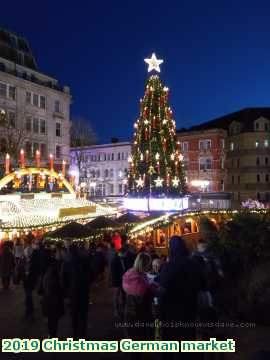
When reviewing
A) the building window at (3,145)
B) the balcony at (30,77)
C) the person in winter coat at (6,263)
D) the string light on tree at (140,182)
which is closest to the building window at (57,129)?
the balcony at (30,77)

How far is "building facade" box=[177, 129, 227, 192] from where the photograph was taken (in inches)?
2474

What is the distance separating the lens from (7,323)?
33.4ft

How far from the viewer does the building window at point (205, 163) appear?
63.6 m

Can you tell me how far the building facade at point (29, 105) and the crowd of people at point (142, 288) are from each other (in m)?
34.8

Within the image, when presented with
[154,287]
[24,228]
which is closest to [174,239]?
[154,287]

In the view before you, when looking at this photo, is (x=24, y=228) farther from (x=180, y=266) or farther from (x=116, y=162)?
(x=116, y=162)

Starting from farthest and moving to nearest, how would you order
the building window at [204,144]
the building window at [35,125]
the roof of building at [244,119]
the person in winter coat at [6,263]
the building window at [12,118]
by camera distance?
the building window at [204,144], the roof of building at [244,119], the building window at [35,125], the building window at [12,118], the person in winter coat at [6,263]

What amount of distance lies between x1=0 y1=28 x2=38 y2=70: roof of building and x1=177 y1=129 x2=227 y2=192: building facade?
25.2 metres

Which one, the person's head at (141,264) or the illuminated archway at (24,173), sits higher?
the illuminated archway at (24,173)

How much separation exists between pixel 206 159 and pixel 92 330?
2197 inches

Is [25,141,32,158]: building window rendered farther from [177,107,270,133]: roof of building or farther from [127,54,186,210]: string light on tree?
[177,107,270,133]: roof of building

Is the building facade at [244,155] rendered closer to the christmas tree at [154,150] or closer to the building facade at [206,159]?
the building facade at [206,159]

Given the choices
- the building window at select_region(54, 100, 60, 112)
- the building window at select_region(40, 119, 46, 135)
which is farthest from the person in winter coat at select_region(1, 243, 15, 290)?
the building window at select_region(54, 100, 60, 112)

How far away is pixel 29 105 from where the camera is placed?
49.4 metres
